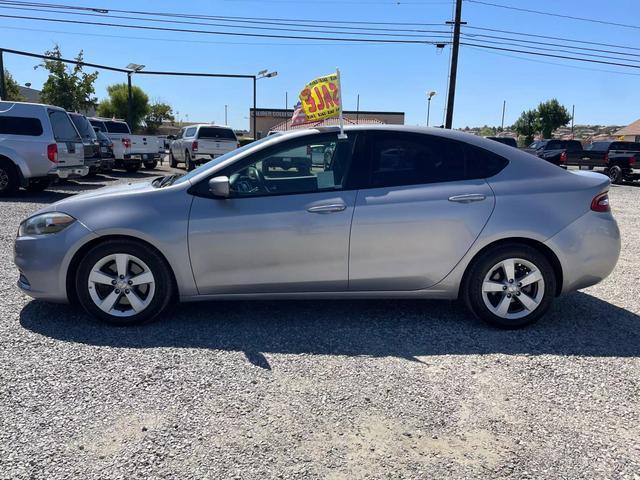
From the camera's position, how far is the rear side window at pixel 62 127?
12.1m

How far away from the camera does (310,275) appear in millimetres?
4234

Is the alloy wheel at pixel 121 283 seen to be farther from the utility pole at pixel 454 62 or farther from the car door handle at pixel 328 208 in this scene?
the utility pole at pixel 454 62

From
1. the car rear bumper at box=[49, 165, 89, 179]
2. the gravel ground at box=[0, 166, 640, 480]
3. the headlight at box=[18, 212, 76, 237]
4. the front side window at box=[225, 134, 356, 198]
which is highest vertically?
the front side window at box=[225, 134, 356, 198]

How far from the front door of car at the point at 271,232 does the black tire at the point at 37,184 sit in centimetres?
956

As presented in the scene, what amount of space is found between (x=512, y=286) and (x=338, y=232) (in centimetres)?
151

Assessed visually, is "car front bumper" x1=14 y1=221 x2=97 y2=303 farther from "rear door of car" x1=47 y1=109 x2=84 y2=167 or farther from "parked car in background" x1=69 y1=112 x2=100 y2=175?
"parked car in background" x1=69 y1=112 x2=100 y2=175

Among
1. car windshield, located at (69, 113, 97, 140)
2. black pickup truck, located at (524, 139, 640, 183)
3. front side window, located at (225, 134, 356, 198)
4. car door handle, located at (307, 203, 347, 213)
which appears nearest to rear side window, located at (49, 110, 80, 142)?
car windshield, located at (69, 113, 97, 140)

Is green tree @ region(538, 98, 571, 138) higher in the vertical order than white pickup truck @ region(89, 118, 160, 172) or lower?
higher

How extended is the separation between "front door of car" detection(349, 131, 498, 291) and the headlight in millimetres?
2282

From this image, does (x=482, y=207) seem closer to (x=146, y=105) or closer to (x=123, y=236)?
(x=123, y=236)

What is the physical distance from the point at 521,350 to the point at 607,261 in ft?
3.76

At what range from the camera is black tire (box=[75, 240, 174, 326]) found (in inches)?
163

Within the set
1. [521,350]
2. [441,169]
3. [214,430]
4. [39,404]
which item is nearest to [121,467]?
[214,430]

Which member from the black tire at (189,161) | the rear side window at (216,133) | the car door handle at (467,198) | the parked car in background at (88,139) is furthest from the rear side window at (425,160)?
the rear side window at (216,133)
